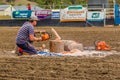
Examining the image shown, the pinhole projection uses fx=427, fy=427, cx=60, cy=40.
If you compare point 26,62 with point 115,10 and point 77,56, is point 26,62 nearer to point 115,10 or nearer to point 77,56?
point 77,56

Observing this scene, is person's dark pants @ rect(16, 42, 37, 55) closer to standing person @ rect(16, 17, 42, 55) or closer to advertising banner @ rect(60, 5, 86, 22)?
standing person @ rect(16, 17, 42, 55)

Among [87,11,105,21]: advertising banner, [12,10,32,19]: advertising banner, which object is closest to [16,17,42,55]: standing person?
[87,11,105,21]: advertising banner

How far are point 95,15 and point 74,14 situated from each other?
5.71ft

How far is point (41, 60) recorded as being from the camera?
38.4ft

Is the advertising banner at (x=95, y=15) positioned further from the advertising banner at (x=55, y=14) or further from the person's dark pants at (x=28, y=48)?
the person's dark pants at (x=28, y=48)

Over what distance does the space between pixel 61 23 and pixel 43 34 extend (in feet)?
69.6

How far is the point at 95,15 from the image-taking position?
34281mm

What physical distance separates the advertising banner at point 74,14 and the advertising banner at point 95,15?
1.35 feet

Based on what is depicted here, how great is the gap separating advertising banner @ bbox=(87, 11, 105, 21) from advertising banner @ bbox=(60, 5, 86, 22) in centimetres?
41

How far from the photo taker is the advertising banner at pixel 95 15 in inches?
1348

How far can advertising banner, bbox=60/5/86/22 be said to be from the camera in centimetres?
3450

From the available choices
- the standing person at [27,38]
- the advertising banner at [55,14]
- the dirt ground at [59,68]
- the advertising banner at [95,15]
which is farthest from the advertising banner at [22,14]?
the dirt ground at [59,68]

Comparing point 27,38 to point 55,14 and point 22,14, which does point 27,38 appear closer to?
point 55,14

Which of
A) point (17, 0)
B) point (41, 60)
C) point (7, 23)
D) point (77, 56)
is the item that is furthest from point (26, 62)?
point (17, 0)
